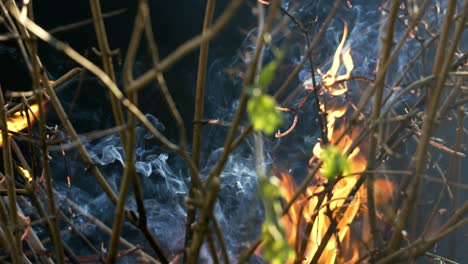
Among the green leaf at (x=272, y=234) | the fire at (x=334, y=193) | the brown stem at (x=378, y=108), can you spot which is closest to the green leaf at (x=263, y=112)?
the green leaf at (x=272, y=234)

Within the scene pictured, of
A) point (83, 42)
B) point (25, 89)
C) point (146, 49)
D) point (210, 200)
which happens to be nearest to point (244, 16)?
point (146, 49)

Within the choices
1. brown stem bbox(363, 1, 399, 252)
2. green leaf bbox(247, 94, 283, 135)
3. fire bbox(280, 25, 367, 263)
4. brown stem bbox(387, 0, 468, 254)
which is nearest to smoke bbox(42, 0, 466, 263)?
fire bbox(280, 25, 367, 263)

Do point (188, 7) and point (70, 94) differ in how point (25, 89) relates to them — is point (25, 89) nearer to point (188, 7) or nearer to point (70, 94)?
point (70, 94)

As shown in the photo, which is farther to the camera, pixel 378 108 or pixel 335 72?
pixel 335 72

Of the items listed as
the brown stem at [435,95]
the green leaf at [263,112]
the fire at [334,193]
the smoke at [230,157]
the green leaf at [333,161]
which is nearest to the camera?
Result: the green leaf at [263,112]

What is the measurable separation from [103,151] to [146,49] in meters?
0.55

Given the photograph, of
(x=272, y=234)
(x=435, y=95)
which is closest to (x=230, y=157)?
(x=435, y=95)

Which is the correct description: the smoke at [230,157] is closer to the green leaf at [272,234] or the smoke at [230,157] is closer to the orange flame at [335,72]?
the orange flame at [335,72]

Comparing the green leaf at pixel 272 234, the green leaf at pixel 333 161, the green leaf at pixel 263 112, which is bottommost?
the green leaf at pixel 272 234

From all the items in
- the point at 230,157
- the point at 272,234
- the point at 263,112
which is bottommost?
the point at 230,157

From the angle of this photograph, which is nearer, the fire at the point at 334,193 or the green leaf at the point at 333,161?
the green leaf at the point at 333,161

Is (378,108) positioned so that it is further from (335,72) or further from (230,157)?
(230,157)

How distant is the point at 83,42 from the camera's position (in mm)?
2758

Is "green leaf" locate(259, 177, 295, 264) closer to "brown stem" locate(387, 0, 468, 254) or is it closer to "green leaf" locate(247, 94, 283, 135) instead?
"green leaf" locate(247, 94, 283, 135)
